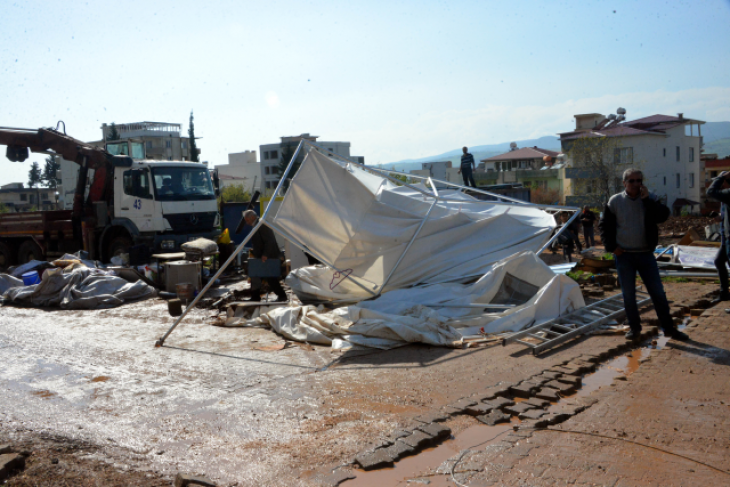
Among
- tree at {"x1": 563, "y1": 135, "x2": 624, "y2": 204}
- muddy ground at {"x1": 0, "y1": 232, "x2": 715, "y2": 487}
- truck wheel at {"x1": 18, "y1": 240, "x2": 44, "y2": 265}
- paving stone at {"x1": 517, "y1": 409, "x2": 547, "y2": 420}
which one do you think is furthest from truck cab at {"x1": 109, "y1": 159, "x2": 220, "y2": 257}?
tree at {"x1": 563, "y1": 135, "x2": 624, "y2": 204}

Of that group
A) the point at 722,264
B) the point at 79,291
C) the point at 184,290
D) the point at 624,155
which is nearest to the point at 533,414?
the point at 722,264

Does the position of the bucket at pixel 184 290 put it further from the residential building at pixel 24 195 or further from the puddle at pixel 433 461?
the residential building at pixel 24 195

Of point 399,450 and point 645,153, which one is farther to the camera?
point 645,153

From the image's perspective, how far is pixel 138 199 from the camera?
579 inches

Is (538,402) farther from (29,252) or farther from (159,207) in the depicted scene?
(29,252)

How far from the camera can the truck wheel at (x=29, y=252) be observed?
1684cm

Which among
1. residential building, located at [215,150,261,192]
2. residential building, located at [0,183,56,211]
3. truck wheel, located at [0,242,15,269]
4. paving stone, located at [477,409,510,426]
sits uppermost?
residential building, located at [215,150,261,192]

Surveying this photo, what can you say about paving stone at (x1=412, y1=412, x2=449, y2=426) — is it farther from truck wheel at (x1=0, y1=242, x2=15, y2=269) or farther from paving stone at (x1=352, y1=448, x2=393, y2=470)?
truck wheel at (x1=0, y1=242, x2=15, y2=269)

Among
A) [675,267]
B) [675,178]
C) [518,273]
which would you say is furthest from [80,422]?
[675,178]

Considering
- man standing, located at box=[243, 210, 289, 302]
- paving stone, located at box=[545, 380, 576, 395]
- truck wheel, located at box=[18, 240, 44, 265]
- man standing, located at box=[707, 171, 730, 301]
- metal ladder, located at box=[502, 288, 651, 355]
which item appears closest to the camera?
paving stone, located at box=[545, 380, 576, 395]

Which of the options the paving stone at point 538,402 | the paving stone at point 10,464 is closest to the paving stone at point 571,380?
the paving stone at point 538,402

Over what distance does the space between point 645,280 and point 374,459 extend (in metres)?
4.00

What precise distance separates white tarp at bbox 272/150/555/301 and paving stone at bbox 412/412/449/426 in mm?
4244

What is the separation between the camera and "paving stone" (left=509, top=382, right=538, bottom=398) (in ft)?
15.3
